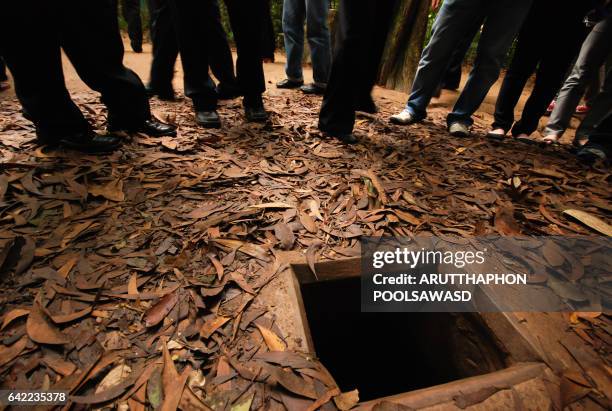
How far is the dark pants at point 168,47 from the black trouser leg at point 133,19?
211 inches

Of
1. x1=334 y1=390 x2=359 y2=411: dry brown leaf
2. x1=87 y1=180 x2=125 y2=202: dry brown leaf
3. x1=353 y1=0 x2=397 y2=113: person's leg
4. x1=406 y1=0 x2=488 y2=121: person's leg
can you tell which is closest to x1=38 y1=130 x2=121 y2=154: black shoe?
x1=87 y1=180 x2=125 y2=202: dry brown leaf

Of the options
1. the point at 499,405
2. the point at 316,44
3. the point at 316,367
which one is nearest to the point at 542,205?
the point at 499,405

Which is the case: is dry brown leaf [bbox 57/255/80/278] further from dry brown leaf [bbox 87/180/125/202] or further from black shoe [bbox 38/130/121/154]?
black shoe [bbox 38/130/121/154]

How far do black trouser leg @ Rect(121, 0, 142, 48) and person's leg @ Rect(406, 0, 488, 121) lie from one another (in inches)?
315

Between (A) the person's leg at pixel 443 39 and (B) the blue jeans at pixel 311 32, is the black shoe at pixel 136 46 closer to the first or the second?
(B) the blue jeans at pixel 311 32

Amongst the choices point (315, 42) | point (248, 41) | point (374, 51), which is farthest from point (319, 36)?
point (248, 41)

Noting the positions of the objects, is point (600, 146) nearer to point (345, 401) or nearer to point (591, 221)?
point (591, 221)

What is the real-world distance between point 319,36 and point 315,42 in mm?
93

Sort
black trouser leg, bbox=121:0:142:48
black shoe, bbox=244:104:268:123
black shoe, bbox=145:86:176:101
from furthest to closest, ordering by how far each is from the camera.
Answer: black trouser leg, bbox=121:0:142:48
black shoe, bbox=145:86:176:101
black shoe, bbox=244:104:268:123

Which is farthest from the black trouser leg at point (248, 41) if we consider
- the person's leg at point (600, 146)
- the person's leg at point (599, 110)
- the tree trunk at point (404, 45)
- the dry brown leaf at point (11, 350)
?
the person's leg at point (599, 110)

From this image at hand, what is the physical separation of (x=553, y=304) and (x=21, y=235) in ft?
8.45

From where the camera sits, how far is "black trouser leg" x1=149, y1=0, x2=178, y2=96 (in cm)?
321

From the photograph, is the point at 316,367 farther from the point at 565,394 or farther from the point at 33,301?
the point at 33,301

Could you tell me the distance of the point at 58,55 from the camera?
6.33 ft
